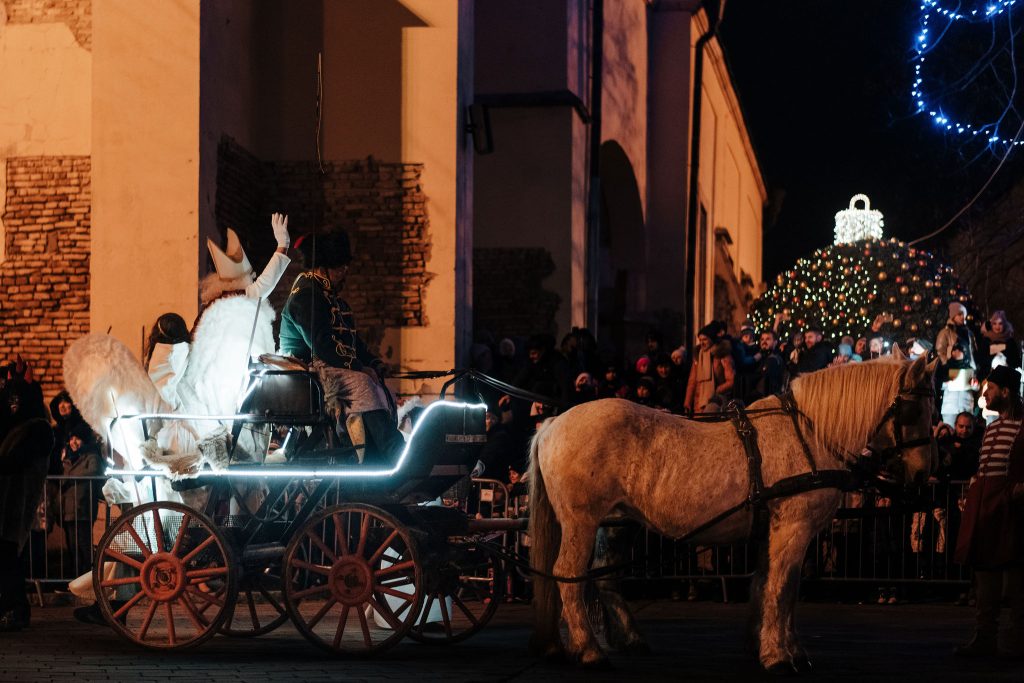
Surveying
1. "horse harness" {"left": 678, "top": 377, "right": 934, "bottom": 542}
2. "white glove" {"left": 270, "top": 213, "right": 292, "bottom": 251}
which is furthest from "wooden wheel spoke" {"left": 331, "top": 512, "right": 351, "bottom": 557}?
"white glove" {"left": 270, "top": 213, "right": 292, "bottom": 251}

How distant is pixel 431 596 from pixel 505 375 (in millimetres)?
7556

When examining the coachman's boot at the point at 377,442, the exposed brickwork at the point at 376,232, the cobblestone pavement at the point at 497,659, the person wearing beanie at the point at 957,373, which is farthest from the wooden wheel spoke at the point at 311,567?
the person wearing beanie at the point at 957,373

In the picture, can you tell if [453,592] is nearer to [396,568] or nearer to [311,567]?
[396,568]

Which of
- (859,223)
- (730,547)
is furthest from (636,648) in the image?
(859,223)

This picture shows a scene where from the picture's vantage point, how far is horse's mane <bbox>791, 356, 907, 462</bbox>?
9219mm

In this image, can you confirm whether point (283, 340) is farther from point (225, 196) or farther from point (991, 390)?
point (225, 196)

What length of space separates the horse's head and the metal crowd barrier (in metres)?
3.99

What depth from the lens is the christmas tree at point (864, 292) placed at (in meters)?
21.1

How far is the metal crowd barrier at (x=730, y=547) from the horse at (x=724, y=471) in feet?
13.2

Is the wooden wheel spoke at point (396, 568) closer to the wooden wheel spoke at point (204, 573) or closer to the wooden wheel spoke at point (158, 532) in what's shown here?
the wooden wheel spoke at point (204, 573)

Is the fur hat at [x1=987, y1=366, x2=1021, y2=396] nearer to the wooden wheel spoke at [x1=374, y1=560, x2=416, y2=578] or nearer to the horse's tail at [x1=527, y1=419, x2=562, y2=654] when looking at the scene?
the horse's tail at [x1=527, y1=419, x2=562, y2=654]

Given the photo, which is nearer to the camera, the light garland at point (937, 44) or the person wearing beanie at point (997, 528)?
the person wearing beanie at point (997, 528)

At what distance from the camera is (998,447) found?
10219 millimetres

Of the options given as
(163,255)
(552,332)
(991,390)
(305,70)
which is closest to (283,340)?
(991,390)
